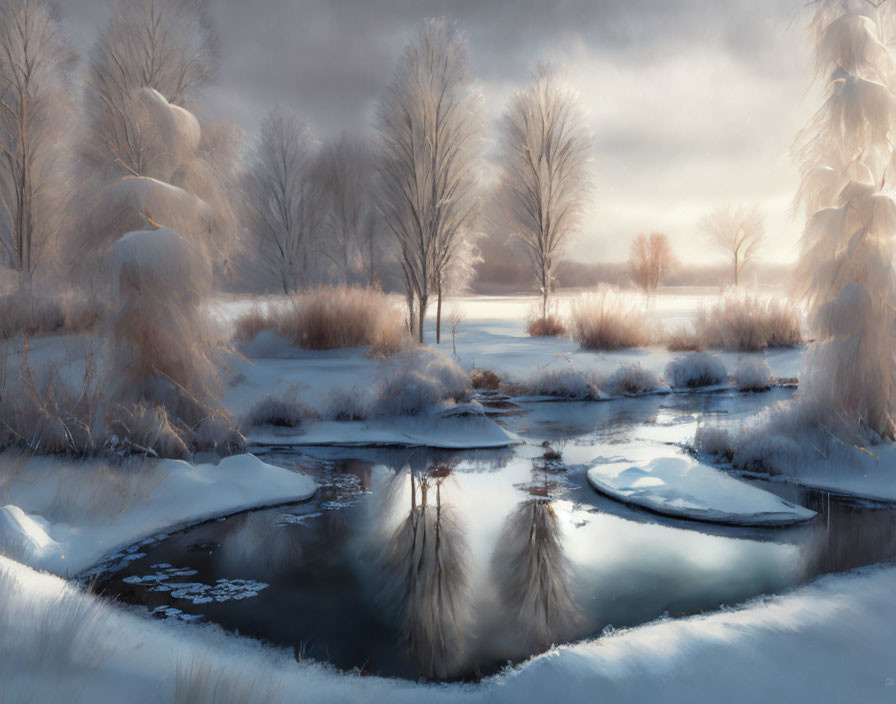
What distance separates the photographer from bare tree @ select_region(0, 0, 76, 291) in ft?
35.9

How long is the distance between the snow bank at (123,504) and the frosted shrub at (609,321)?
25.8ft

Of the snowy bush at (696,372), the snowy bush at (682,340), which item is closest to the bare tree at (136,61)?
the snowy bush at (696,372)

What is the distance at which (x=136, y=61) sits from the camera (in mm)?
5406

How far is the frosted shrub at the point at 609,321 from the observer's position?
1123cm

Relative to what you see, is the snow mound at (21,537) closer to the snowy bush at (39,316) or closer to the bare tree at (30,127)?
the snowy bush at (39,316)

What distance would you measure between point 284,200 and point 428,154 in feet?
30.6

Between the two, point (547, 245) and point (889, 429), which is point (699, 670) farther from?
point (547, 245)

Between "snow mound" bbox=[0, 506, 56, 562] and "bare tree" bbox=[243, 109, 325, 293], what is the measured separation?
54.6ft

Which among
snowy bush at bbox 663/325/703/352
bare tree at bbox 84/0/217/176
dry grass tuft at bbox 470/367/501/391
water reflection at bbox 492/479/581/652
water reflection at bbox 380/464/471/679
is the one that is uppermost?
bare tree at bbox 84/0/217/176

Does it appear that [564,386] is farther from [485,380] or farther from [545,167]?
[545,167]

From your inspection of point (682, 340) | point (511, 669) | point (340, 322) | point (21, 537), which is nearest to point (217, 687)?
point (511, 669)

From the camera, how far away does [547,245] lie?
1578 cm

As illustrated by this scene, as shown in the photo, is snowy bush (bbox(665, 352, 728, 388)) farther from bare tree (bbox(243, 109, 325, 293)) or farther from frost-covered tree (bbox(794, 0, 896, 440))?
bare tree (bbox(243, 109, 325, 293))

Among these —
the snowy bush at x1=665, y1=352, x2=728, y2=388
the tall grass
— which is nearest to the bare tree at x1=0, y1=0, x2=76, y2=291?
the tall grass
